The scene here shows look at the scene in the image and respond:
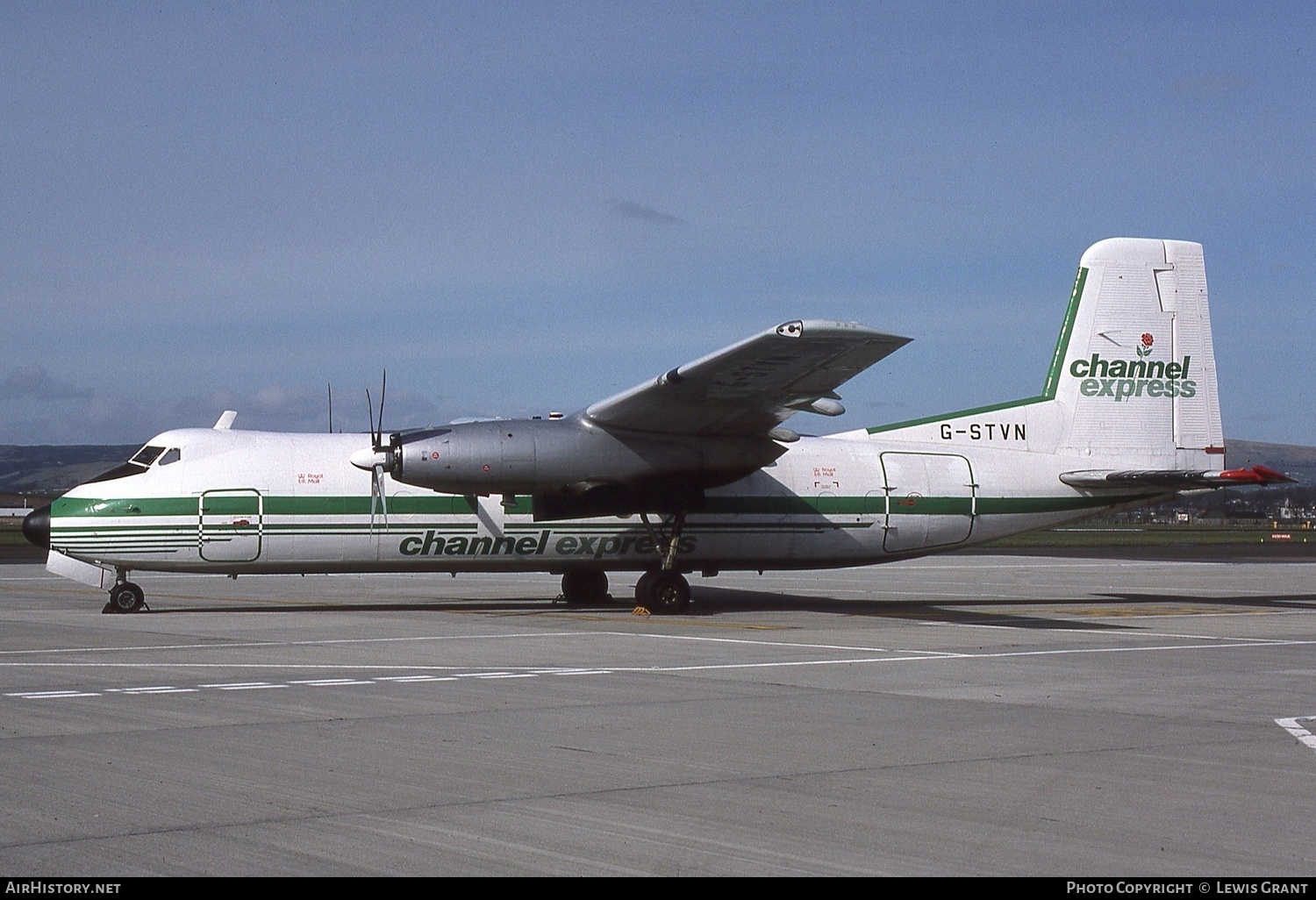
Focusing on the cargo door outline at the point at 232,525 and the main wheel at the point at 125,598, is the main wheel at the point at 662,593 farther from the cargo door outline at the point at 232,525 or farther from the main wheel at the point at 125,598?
the main wheel at the point at 125,598

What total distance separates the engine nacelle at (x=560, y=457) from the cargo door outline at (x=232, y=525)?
2721mm

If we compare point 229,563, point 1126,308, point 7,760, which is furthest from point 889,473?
point 7,760

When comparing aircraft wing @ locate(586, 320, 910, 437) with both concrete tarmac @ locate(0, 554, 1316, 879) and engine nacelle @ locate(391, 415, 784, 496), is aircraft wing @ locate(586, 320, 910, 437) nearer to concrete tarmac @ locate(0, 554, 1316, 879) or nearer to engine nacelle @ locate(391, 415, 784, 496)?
engine nacelle @ locate(391, 415, 784, 496)

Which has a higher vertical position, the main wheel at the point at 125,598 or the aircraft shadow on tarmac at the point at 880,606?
the main wheel at the point at 125,598

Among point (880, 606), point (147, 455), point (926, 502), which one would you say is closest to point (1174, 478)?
point (926, 502)

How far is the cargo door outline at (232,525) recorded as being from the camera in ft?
68.4

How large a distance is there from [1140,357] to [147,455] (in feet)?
56.1

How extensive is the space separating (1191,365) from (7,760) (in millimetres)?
20935

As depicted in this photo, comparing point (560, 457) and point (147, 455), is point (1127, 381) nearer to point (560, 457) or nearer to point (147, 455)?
point (560, 457)

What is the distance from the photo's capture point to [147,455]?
21281mm

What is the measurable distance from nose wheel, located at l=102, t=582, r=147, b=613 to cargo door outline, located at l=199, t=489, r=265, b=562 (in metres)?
1.54

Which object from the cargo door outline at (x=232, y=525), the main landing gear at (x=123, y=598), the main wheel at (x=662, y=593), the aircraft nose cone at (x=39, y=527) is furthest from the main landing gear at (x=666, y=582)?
the aircraft nose cone at (x=39, y=527)

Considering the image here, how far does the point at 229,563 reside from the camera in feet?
68.9

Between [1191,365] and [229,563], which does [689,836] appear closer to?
[229,563]
